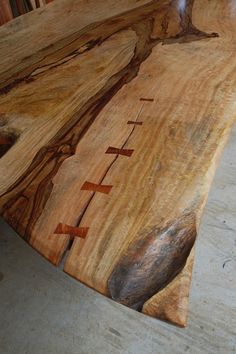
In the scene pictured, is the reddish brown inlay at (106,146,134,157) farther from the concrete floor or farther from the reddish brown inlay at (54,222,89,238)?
the concrete floor

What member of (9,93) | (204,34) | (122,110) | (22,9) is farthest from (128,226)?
(22,9)

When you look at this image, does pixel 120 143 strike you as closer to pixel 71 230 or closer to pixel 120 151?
pixel 120 151

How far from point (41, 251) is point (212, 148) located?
414 mm

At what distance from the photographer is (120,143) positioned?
856 millimetres

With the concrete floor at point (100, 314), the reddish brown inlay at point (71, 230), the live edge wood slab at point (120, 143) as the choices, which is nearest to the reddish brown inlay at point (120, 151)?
the live edge wood slab at point (120, 143)

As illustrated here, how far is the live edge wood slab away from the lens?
638 millimetres

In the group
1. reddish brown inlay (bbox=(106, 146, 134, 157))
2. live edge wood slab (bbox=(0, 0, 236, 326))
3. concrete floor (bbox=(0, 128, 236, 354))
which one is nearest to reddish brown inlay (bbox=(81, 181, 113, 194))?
live edge wood slab (bbox=(0, 0, 236, 326))

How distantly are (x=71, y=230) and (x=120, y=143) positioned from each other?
10.2 inches

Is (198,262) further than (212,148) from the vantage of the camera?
Yes

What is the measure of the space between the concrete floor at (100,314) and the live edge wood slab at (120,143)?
53 centimetres

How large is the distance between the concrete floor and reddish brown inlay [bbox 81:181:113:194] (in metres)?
0.55

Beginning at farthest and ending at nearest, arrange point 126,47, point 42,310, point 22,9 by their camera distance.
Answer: point 22,9, point 126,47, point 42,310

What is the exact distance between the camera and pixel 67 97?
105 cm

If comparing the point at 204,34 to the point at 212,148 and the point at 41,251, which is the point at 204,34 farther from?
the point at 41,251
